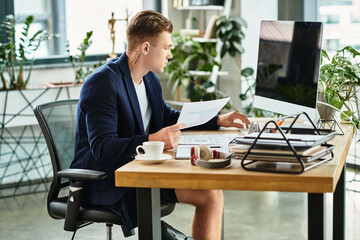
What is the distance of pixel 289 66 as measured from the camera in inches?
96.0

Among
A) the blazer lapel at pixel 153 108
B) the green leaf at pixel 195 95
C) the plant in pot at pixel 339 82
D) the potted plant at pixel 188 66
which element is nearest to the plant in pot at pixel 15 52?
the potted plant at pixel 188 66

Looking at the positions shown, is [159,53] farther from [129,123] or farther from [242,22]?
[242,22]

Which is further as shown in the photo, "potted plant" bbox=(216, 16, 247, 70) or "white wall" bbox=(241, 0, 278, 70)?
"white wall" bbox=(241, 0, 278, 70)

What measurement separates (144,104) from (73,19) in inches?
108

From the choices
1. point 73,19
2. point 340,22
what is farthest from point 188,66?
point 340,22

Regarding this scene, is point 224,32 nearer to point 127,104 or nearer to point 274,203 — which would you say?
point 274,203

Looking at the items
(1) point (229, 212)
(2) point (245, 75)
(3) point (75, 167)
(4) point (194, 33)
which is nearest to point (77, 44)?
(4) point (194, 33)

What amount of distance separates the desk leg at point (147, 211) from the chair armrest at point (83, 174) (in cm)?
37

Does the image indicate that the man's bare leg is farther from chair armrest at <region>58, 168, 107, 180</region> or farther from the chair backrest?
the chair backrest

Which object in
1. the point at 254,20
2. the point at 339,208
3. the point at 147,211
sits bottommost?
the point at 339,208

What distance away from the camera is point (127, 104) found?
2.35 meters

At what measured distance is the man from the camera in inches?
85.4

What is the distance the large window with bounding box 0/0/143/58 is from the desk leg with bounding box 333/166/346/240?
8.90 ft

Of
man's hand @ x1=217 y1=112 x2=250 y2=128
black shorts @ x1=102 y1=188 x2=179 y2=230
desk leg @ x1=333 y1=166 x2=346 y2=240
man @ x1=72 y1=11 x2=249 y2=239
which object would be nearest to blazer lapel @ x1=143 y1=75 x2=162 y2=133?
man @ x1=72 y1=11 x2=249 y2=239
